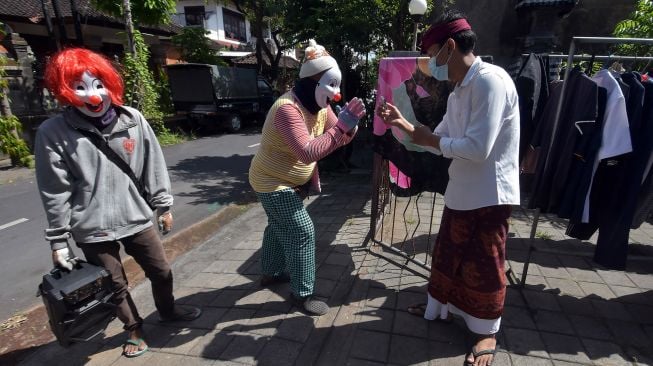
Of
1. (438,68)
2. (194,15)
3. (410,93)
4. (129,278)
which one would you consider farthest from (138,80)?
(194,15)

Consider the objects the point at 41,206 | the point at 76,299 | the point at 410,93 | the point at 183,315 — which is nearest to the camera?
the point at 76,299

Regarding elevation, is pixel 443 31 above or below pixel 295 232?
above

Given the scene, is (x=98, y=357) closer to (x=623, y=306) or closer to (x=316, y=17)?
(x=623, y=306)

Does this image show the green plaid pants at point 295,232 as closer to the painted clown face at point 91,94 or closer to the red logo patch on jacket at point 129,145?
the red logo patch on jacket at point 129,145

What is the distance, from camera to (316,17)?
6695 millimetres

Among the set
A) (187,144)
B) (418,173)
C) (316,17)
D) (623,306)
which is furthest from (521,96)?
(187,144)

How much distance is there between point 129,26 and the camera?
9273 mm

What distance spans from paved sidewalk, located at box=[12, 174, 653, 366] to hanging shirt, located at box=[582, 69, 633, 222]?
2.74 feet

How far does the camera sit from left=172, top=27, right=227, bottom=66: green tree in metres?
15.3

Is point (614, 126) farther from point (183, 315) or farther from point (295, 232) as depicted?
point (183, 315)

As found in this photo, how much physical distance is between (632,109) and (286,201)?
7.63ft

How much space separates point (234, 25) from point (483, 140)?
33.3 meters

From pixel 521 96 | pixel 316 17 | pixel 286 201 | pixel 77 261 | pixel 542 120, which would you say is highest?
pixel 316 17

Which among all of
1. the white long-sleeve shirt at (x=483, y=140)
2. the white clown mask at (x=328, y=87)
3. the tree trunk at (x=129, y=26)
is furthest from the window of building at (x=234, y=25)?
the white long-sleeve shirt at (x=483, y=140)
